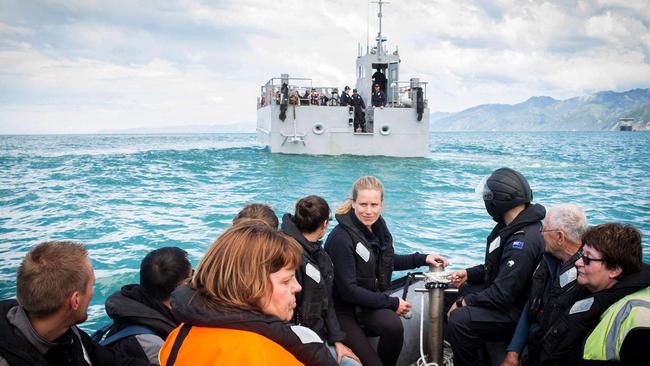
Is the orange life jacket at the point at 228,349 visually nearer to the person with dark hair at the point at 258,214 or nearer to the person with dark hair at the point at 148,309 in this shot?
the person with dark hair at the point at 148,309

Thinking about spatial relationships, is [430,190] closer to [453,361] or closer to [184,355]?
[453,361]

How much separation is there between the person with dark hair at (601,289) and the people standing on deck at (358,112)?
Answer: 24.8m

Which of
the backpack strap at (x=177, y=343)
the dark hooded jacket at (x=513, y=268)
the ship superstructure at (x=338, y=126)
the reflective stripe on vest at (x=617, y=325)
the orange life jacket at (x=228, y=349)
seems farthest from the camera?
the ship superstructure at (x=338, y=126)

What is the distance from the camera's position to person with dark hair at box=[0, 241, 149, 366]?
2071mm

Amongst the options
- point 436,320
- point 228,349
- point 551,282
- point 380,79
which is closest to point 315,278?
point 436,320

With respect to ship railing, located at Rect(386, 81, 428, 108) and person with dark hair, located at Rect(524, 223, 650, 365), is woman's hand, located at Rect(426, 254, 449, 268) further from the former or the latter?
ship railing, located at Rect(386, 81, 428, 108)

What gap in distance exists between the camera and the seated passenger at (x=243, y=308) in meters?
1.43

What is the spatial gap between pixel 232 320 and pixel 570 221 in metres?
2.36

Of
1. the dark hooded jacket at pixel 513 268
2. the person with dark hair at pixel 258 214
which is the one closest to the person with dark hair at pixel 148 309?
the person with dark hair at pixel 258 214

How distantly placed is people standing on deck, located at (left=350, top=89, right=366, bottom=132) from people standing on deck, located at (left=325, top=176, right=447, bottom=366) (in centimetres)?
2373

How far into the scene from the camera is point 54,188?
58.4 feet

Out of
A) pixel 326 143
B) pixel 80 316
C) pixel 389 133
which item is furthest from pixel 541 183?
pixel 80 316

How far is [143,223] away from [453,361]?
32.2 ft

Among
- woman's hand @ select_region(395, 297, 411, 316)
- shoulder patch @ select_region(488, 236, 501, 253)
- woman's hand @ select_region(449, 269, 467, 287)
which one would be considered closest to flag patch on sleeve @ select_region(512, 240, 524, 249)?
shoulder patch @ select_region(488, 236, 501, 253)
